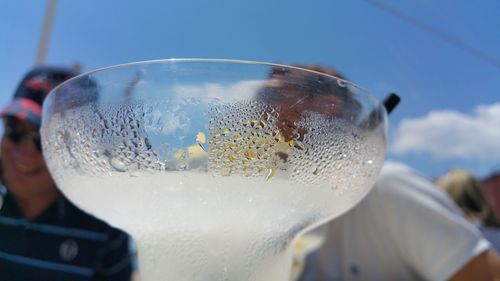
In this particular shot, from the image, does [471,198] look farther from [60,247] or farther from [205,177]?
[205,177]

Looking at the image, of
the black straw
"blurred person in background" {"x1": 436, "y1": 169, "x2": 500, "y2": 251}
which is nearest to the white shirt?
the black straw

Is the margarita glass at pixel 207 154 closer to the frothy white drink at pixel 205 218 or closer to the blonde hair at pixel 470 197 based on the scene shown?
the frothy white drink at pixel 205 218

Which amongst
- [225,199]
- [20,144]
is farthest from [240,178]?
[20,144]

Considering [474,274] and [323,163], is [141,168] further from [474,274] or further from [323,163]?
[474,274]

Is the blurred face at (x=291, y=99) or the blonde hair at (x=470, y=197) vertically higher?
the blurred face at (x=291, y=99)

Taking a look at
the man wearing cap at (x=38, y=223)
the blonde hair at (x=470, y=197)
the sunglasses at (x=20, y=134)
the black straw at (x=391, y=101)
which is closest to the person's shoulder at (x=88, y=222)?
the man wearing cap at (x=38, y=223)

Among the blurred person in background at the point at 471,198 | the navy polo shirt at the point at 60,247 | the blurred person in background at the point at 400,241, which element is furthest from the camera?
the blurred person in background at the point at 471,198

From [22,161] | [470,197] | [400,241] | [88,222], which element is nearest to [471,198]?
[470,197]

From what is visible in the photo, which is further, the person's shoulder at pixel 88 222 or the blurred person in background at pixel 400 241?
the person's shoulder at pixel 88 222

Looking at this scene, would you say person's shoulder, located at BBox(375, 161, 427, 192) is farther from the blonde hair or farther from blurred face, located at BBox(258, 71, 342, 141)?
the blonde hair
